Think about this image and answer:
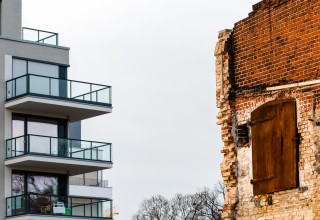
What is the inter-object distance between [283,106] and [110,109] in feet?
100.0

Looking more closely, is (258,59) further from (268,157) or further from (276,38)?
(268,157)

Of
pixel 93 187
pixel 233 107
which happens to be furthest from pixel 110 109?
pixel 233 107

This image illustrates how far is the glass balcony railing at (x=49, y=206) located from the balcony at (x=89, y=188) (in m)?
16.5

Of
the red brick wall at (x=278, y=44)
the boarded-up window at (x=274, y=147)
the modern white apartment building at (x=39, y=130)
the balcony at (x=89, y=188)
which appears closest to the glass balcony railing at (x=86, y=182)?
the balcony at (x=89, y=188)

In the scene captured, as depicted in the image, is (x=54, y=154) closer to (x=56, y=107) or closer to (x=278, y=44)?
(x=56, y=107)

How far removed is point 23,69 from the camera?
44.1 m

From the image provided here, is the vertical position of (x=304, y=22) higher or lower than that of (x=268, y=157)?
higher

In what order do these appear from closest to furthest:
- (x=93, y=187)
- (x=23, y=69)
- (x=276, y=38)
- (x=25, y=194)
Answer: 1. (x=276, y=38)
2. (x=25, y=194)
3. (x=23, y=69)
4. (x=93, y=187)

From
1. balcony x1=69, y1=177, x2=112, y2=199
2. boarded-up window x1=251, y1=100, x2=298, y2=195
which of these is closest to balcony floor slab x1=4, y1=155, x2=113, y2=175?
balcony x1=69, y1=177, x2=112, y2=199

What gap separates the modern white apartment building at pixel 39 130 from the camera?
41.9 m

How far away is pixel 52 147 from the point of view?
140ft

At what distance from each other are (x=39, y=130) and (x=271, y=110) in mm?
28767

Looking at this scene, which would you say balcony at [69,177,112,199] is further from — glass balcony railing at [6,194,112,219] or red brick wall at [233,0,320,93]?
red brick wall at [233,0,320,93]

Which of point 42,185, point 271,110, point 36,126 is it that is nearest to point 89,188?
point 42,185
